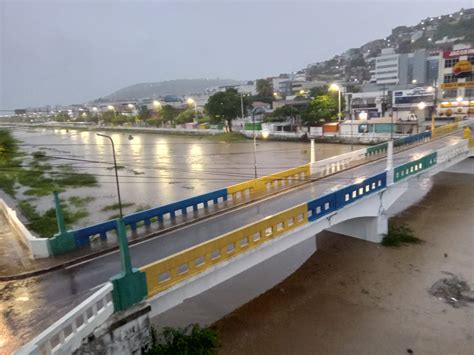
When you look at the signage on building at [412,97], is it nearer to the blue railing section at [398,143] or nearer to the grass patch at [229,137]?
the grass patch at [229,137]

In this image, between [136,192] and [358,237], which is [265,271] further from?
[136,192]

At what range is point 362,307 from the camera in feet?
43.2

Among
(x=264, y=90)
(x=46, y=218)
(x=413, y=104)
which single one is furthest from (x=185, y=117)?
(x=46, y=218)

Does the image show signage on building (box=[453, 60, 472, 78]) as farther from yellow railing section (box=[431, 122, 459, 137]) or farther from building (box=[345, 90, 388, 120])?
yellow railing section (box=[431, 122, 459, 137])

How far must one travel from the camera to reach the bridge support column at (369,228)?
59.6ft

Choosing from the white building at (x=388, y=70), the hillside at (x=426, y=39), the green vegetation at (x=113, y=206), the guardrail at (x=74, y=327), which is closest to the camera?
the guardrail at (x=74, y=327)

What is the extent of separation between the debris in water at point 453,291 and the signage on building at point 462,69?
5418 cm

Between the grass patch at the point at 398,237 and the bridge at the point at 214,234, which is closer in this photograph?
the bridge at the point at 214,234

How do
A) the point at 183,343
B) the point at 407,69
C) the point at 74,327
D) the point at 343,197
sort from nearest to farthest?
the point at 74,327
the point at 183,343
the point at 343,197
the point at 407,69

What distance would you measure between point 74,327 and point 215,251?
4.39 m

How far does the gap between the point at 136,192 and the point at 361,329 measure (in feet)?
77.8

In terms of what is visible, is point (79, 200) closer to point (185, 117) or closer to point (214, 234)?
point (214, 234)

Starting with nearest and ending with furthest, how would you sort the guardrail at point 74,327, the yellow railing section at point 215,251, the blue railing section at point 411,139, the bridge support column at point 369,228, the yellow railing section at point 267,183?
1. the guardrail at point 74,327
2. the yellow railing section at point 215,251
3. the yellow railing section at point 267,183
4. the bridge support column at point 369,228
5. the blue railing section at point 411,139

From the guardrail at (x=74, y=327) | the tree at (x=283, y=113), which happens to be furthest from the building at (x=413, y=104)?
the guardrail at (x=74, y=327)
